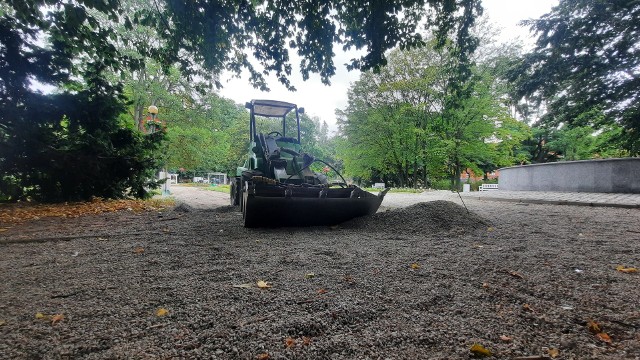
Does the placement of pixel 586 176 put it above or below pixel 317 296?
above

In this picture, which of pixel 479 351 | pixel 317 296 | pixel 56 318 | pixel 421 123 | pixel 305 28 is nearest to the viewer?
pixel 479 351

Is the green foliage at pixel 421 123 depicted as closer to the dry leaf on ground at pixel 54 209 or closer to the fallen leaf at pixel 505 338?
the dry leaf on ground at pixel 54 209

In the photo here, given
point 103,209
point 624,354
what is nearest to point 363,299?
point 624,354

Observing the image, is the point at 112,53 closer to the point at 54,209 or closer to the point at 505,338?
the point at 54,209

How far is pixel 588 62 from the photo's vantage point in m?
9.67

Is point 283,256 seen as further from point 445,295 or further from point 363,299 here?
point 445,295

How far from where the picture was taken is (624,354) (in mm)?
1291

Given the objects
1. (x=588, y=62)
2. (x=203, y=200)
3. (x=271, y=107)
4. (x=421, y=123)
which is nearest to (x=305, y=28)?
(x=271, y=107)

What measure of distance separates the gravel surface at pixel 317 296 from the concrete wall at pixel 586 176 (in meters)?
7.85

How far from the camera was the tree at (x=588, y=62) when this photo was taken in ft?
30.3

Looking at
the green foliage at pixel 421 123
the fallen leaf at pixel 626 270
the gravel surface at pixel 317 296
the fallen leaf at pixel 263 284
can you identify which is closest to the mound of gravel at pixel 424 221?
the gravel surface at pixel 317 296

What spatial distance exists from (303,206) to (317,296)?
257cm

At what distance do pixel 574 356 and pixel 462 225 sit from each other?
3419 mm

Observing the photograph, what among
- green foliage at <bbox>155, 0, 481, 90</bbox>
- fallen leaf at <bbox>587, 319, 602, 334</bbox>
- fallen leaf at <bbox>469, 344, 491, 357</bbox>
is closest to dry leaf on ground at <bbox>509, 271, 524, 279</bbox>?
fallen leaf at <bbox>587, 319, 602, 334</bbox>
